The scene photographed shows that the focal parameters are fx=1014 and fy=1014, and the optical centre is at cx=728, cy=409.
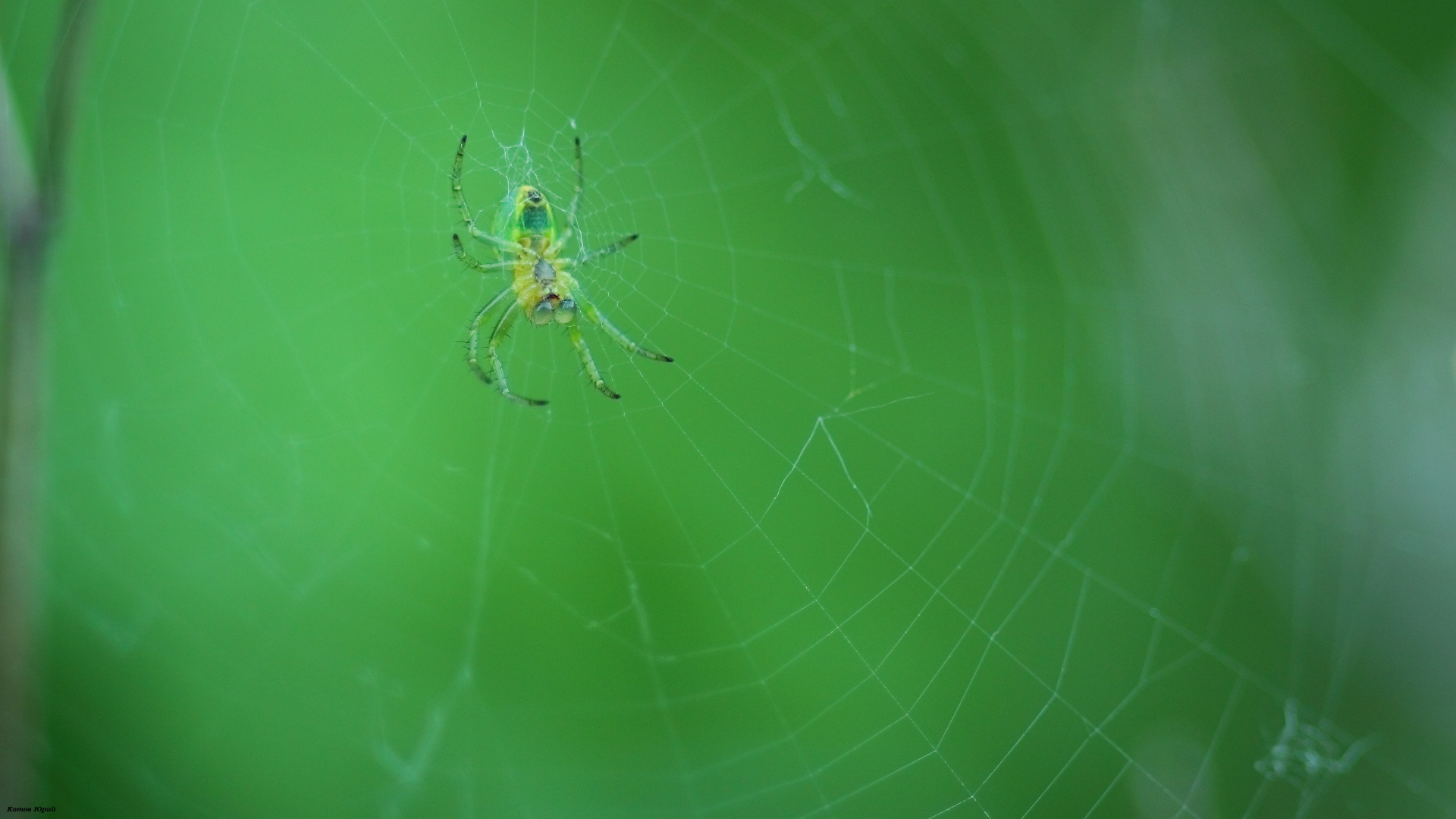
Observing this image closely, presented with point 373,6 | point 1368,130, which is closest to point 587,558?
point 373,6

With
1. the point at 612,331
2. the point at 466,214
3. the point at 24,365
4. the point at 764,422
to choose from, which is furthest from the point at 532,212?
the point at 24,365

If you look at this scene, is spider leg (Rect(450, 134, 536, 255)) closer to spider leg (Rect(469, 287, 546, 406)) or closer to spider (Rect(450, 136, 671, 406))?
spider (Rect(450, 136, 671, 406))

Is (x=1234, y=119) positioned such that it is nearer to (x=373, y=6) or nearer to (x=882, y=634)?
(x=882, y=634)

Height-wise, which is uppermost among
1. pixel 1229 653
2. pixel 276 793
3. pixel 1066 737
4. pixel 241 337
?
pixel 241 337

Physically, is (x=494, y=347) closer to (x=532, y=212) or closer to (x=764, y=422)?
(x=532, y=212)

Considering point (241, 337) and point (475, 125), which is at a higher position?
point (475, 125)

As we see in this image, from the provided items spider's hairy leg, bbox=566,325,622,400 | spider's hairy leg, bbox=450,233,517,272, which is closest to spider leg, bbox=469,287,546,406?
spider's hairy leg, bbox=450,233,517,272
